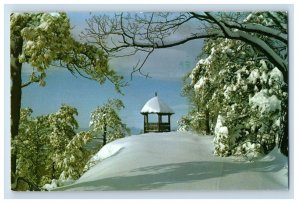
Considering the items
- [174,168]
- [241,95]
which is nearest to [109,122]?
[174,168]

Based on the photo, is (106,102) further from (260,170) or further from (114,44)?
(260,170)

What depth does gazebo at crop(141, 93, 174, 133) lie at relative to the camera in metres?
5.21

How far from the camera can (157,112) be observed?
16.9ft

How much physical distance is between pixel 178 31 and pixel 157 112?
757mm

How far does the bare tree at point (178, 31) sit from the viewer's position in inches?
206

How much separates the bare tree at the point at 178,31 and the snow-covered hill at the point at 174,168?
0.32m

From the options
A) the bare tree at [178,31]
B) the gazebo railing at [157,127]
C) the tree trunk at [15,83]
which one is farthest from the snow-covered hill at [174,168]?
the tree trunk at [15,83]

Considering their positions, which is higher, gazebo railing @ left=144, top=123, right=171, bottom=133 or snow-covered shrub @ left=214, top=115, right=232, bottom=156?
gazebo railing @ left=144, top=123, right=171, bottom=133

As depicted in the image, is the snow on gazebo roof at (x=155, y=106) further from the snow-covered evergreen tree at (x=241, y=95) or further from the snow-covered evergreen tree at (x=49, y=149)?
the snow-covered evergreen tree at (x=49, y=149)

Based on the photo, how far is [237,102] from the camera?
5.38m

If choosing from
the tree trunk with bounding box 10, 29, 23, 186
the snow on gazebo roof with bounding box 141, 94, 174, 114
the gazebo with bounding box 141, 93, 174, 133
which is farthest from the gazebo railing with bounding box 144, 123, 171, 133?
the tree trunk with bounding box 10, 29, 23, 186

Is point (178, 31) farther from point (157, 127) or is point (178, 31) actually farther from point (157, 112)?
point (157, 127)

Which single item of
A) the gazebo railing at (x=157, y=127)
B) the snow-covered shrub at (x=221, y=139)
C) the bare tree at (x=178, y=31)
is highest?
the bare tree at (x=178, y=31)

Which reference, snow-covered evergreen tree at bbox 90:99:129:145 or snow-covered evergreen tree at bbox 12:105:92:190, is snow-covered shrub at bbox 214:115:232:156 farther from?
snow-covered evergreen tree at bbox 12:105:92:190
